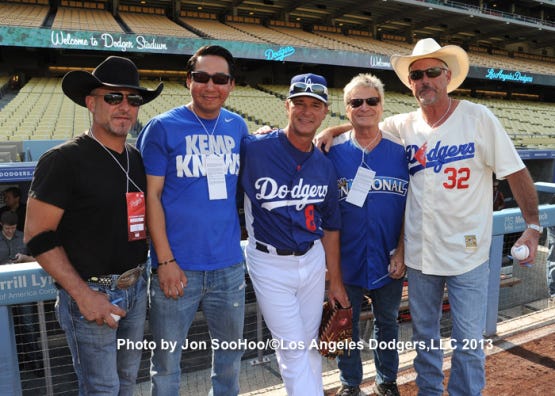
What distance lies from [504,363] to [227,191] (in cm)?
235

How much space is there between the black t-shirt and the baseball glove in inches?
42.9

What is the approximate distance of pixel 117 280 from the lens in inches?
74.4

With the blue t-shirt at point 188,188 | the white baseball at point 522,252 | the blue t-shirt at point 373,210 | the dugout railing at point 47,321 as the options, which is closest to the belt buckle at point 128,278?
the blue t-shirt at point 188,188

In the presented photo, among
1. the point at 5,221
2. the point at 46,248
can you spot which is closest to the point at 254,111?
the point at 5,221

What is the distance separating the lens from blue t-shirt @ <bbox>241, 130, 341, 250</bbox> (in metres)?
2.21

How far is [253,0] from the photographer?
23234 mm

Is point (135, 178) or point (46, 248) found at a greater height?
point (135, 178)

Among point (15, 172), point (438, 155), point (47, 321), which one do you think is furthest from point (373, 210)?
point (15, 172)


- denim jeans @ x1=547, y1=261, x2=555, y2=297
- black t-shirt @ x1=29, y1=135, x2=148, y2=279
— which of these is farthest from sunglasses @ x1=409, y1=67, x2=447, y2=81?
denim jeans @ x1=547, y1=261, x2=555, y2=297

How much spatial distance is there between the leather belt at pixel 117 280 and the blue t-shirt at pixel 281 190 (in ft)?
2.18

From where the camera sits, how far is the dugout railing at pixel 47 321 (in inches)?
75.3

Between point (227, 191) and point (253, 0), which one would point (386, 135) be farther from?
point (253, 0)

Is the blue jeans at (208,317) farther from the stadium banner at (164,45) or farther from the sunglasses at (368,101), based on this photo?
the stadium banner at (164,45)

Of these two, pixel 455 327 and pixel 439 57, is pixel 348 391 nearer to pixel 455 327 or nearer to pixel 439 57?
pixel 455 327
